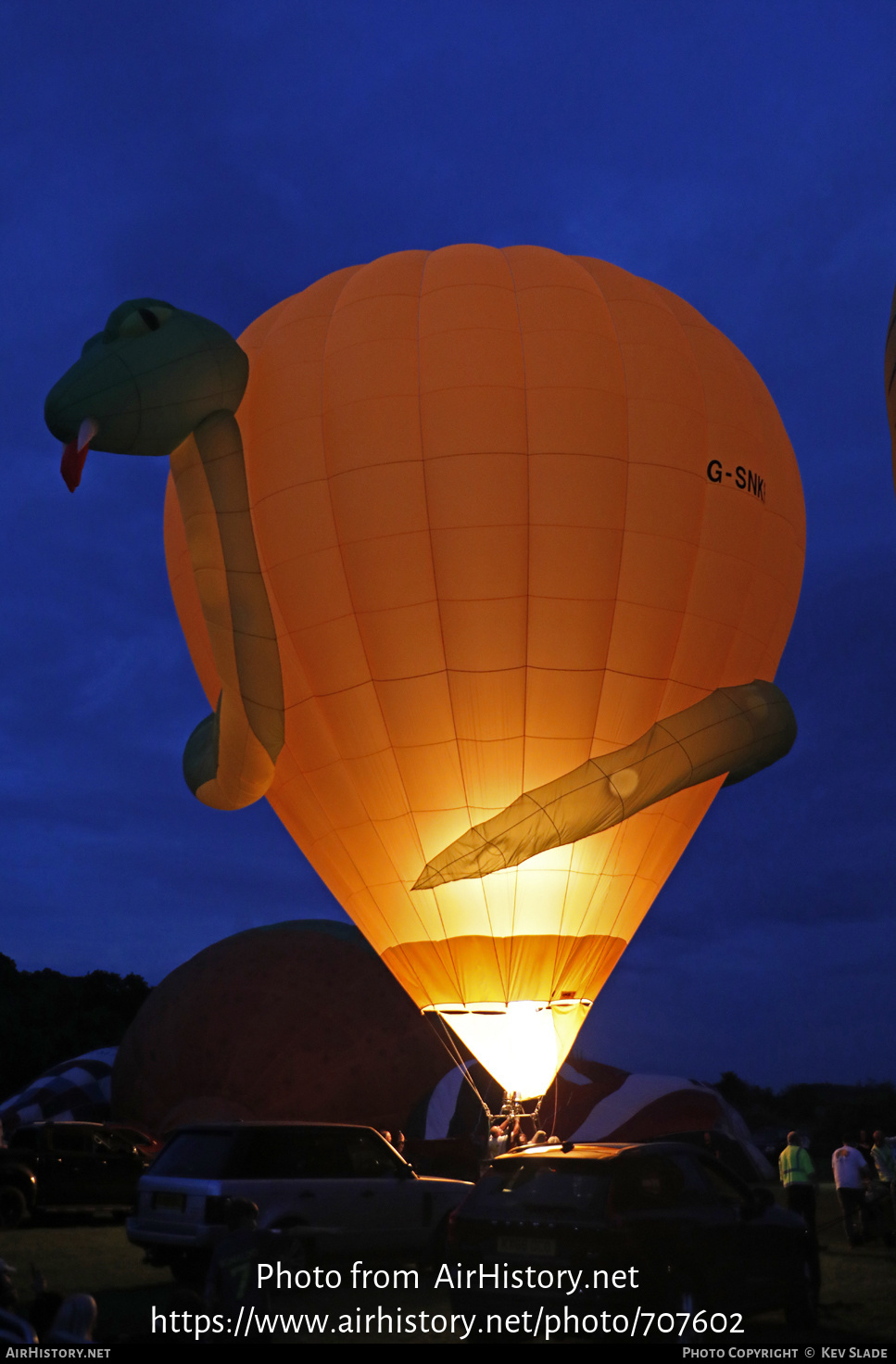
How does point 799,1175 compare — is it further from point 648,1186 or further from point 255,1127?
point 255,1127

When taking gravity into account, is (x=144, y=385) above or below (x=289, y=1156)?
above

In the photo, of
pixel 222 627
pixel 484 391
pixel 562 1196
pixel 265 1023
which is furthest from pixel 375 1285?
pixel 265 1023

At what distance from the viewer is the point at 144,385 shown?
47.4 ft

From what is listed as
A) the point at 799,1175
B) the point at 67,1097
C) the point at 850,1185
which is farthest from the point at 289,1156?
the point at 67,1097

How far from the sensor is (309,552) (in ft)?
51.5

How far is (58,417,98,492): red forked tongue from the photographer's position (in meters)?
13.6

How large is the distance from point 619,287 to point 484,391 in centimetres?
291

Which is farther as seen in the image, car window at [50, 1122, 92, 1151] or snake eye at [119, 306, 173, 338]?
car window at [50, 1122, 92, 1151]

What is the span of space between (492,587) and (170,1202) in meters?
7.85

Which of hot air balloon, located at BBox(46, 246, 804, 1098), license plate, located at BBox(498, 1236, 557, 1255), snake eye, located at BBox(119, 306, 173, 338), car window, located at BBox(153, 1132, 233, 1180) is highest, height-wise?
snake eye, located at BBox(119, 306, 173, 338)

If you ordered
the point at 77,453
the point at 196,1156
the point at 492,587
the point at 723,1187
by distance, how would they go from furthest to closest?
1. the point at 492,587
2. the point at 77,453
3. the point at 196,1156
4. the point at 723,1187

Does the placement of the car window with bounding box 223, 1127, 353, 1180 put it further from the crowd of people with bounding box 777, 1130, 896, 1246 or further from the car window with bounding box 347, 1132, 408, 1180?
the crowd of people with bounding box 777, 1130, 896, 1246

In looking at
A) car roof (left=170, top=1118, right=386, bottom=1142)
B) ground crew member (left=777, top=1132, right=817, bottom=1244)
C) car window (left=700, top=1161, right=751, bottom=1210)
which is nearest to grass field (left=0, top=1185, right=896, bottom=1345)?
ground crew member (left=777, top=1132, right=817, bottom=1244)

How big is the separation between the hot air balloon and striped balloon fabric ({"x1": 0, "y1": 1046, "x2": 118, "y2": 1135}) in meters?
12.0
